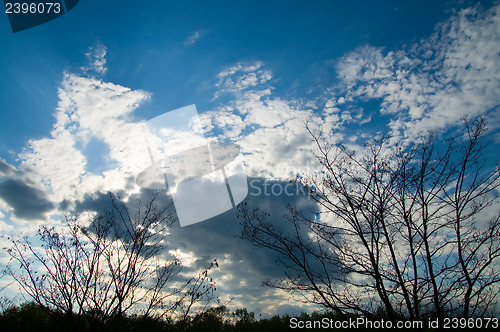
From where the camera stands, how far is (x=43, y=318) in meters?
8.90

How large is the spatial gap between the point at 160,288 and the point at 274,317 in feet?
48.6

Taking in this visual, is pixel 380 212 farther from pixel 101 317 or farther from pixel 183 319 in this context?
pixel 101 317

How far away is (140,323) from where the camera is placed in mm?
5824

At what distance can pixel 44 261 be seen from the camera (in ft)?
17.1

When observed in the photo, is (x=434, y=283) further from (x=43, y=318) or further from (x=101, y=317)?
(x=43, y=318)

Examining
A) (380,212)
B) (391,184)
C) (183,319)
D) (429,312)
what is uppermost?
(391,184)

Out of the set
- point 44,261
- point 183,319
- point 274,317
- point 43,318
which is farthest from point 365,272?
point 274,317

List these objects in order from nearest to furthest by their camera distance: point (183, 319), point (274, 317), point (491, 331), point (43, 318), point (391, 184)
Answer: point (391, 184) → point (183, 319) → point (491, 331) → point (43, 318) → point (274, 317)

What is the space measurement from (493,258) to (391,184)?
238cm

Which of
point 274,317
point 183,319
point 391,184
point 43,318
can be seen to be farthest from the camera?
point 274,317

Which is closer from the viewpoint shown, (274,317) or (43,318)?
(43,318)

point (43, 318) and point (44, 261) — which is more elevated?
point (44, 261)

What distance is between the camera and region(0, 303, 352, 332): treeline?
5.81 meters

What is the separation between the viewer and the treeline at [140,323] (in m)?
5.81
